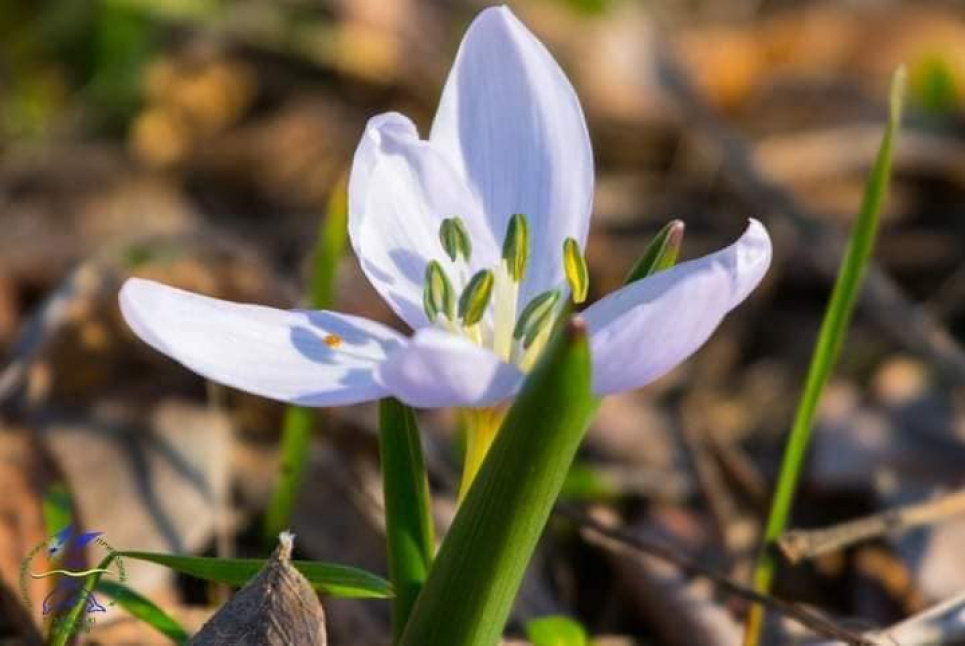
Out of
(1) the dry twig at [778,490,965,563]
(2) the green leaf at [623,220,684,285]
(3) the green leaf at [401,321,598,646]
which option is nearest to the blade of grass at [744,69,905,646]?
(1) the dry twig at [778,490,965,563]

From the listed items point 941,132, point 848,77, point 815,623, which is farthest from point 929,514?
point 848,77

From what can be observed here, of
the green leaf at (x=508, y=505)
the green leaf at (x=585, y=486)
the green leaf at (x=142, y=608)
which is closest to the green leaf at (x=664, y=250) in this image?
the green leaf at (x=508, y=505)

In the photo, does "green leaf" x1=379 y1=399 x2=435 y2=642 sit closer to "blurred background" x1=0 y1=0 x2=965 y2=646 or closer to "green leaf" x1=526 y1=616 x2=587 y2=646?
"green leaf" x1=526 y1=616 x2=587 y2=646

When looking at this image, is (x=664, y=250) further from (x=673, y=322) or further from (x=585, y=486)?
(x=585, y=486)

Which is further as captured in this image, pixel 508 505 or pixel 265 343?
pixel 265 343

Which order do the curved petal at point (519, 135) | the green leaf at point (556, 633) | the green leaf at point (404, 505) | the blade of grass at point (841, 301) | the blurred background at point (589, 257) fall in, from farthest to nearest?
the blurred background at point (589, 257), the blade of grass at point (841, 301), the green leaf at point (556, 633), the curved petal at point (519, 135), the green leaf at point (404, 505)

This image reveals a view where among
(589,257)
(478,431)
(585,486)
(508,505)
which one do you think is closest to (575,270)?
(478,431)

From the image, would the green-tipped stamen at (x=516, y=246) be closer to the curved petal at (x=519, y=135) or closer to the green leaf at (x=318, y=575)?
the curved petal at (x=519, y=135)
